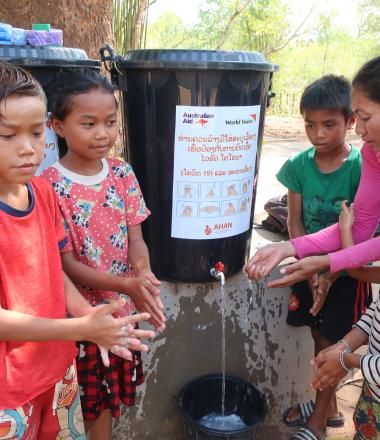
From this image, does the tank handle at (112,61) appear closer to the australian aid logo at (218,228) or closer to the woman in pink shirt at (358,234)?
the australian aid logo at (218,228)

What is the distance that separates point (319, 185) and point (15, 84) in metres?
1.29

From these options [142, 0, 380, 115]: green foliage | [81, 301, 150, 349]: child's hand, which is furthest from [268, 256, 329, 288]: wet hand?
[142, 0, 380, 115]: green foliage

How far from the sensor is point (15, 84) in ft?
3.74

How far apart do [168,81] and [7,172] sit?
80 cm

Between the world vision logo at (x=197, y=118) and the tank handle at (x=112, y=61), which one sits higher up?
the tank handle at (x=112, y=61)

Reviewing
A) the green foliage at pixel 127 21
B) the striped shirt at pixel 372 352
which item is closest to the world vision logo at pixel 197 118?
the striped shirt at pixel 372 352

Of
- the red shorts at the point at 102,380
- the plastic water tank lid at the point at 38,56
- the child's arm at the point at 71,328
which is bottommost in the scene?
the red shorts at the point at 102,380

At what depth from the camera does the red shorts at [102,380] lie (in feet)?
5.32

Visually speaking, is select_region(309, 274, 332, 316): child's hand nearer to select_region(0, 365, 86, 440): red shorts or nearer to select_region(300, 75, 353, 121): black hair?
select_region(300, 75, 353, 121): black hair

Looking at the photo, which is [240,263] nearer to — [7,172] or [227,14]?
[7,172]

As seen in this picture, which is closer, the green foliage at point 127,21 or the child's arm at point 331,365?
the child's arm at point 331,365

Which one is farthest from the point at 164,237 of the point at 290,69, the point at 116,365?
the point at 290,69

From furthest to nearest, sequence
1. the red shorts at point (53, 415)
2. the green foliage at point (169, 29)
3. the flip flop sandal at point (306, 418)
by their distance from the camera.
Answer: the green foliage at point (169, 29)
the flip flop sandal at point (306, 418)
the red shorts at point (53, 415)

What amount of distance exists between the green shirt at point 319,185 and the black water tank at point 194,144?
0.18 metres
